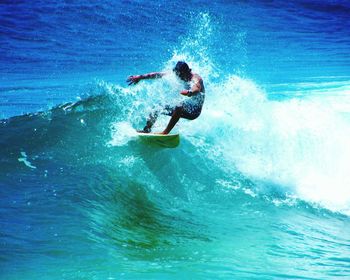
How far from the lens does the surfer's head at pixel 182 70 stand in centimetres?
757

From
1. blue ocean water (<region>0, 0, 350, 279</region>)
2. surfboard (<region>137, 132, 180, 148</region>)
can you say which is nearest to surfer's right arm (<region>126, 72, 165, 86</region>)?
blue ocean water (<region>0, 0, 350, 279</region>)

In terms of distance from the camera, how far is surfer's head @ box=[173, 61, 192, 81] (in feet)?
24.8

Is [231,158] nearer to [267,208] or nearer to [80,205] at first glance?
[267,208]

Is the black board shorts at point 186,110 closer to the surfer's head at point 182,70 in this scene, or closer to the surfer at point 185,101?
the surfer at point 185,101

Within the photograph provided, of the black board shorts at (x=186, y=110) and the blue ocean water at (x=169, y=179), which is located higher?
the black board shorts at (x=186, y=110)

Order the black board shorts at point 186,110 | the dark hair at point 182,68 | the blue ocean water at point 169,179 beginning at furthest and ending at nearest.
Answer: the black board shorts at point 186,110 < the dark hair at point 182,68 < the blue ocean water at point 169,179

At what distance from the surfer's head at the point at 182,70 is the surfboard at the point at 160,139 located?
845mm

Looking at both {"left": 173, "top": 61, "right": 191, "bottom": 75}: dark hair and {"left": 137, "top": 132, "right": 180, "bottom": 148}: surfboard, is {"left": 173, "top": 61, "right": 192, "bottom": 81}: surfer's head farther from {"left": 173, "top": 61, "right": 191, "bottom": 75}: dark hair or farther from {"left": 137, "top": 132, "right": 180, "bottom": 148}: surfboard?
{"left": 137, "top": 132, "right": 180, "bottom": 148}: surfboard

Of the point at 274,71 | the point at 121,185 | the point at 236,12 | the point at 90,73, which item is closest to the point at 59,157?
the point at 121,185

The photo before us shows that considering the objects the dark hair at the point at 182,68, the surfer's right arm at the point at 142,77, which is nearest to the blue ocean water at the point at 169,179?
the surfer's right arm at the point at 142,77

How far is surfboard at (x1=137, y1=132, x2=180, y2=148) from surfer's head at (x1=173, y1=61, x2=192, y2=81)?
845 millimetres

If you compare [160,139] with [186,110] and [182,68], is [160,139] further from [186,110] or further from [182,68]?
[182,68]

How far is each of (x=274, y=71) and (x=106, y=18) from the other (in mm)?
9372

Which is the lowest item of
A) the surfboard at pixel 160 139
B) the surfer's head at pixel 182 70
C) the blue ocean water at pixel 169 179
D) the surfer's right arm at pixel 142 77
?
the blue ocean water at pixel 169 179
